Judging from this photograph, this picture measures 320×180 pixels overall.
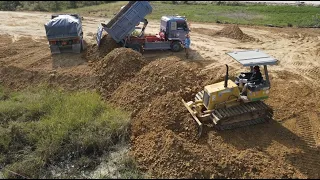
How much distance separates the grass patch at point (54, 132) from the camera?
10602 millimetres

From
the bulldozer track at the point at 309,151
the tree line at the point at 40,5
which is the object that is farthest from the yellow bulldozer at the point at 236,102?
the tree line at the point at 40,5

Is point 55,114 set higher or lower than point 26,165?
higher

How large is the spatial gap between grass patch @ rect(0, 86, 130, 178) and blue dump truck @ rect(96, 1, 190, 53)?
5.51m

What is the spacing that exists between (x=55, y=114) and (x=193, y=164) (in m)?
5.67

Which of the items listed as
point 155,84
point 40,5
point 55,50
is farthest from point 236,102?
point 40,5

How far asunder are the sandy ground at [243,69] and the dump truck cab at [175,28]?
38.0 inches

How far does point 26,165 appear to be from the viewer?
33.7 ft

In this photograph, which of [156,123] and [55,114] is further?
[55,114]

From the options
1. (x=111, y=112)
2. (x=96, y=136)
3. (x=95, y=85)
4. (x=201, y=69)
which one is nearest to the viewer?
(x=96, y=136)

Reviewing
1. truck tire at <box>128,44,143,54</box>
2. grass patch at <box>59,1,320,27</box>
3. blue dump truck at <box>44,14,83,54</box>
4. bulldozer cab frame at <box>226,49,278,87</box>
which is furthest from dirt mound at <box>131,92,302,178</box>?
grass patch at <box>59,1,320,27</box>

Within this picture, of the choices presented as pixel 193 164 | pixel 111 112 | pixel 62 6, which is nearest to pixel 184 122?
pixel 193 164

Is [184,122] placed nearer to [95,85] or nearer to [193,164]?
[193,164]

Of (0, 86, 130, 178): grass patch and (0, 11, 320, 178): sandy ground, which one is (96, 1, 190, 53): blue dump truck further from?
(0, 86, 130, 178): grass patch

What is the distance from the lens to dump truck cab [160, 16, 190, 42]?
17891 millimetres
